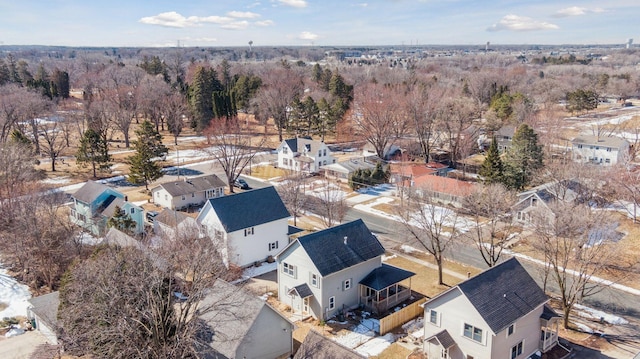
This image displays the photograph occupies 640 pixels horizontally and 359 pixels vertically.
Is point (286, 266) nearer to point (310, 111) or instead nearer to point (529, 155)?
point (529, 155)

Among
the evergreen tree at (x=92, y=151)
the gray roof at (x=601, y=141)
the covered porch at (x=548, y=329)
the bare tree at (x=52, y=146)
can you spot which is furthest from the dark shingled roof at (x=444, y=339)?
the bare tree at (x=52, y=146)

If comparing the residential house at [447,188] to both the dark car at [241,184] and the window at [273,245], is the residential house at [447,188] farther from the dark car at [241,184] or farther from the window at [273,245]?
the dark car at [241,184]

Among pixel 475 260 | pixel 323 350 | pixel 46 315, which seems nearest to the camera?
pixel 323 350

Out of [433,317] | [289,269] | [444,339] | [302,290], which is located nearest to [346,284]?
[302,290]

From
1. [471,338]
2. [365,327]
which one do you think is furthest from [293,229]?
[471,338]

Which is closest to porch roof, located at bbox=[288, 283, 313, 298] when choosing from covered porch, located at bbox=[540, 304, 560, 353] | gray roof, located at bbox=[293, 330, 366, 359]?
gray roof, located at bbox=[293, 330, 366, 359]

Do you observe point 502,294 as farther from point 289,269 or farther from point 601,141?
point 601,141

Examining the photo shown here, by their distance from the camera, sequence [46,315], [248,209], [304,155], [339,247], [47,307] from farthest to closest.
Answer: [304,155] → [248,209] → [339,247] → [47,307] → [46,315]
